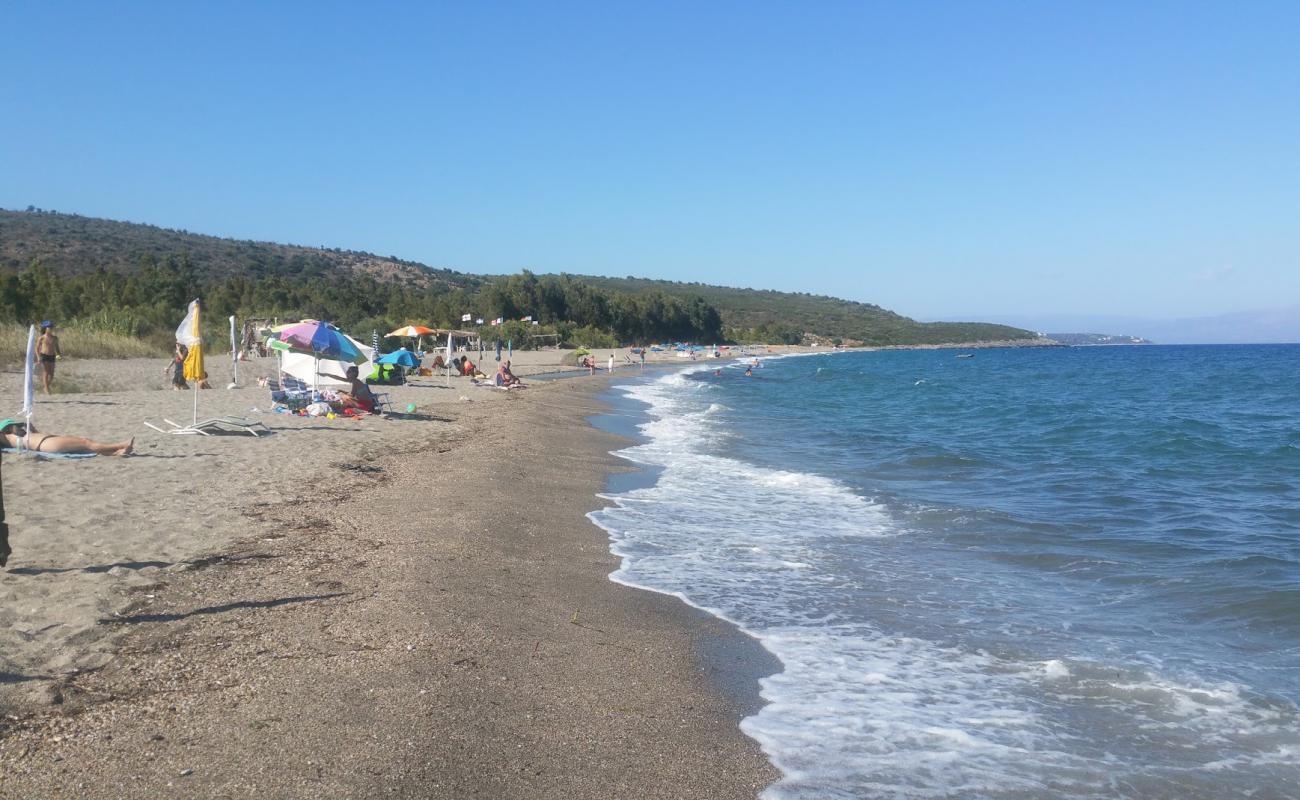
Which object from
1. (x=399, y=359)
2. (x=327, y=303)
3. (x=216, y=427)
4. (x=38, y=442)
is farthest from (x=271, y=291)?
(x=38, y=442)

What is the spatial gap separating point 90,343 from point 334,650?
2910cm

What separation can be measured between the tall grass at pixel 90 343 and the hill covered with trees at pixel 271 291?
1488mm

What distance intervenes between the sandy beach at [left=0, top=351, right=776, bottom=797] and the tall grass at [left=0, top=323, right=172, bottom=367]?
18360mm

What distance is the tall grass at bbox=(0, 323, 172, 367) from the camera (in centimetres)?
2517

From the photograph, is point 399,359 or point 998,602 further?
point 399,359

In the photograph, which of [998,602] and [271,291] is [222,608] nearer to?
[998,602]

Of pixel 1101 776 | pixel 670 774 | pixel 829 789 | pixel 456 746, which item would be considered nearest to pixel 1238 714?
pixel 1101 776

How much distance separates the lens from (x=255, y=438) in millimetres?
13711

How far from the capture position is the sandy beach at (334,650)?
4082mm

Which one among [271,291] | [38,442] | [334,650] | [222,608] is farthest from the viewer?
[271,291]

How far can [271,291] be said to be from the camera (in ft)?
197

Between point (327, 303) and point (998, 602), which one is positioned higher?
point (327, 303)

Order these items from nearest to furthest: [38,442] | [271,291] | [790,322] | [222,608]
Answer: [222,608]
[38,442]
[271,291]
[790,322]

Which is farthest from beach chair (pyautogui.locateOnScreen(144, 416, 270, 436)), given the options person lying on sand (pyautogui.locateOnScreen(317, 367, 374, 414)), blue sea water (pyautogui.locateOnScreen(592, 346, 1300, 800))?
blue sea water (pyautogui.locateOnScreen(592, 346, 1300, 800))
